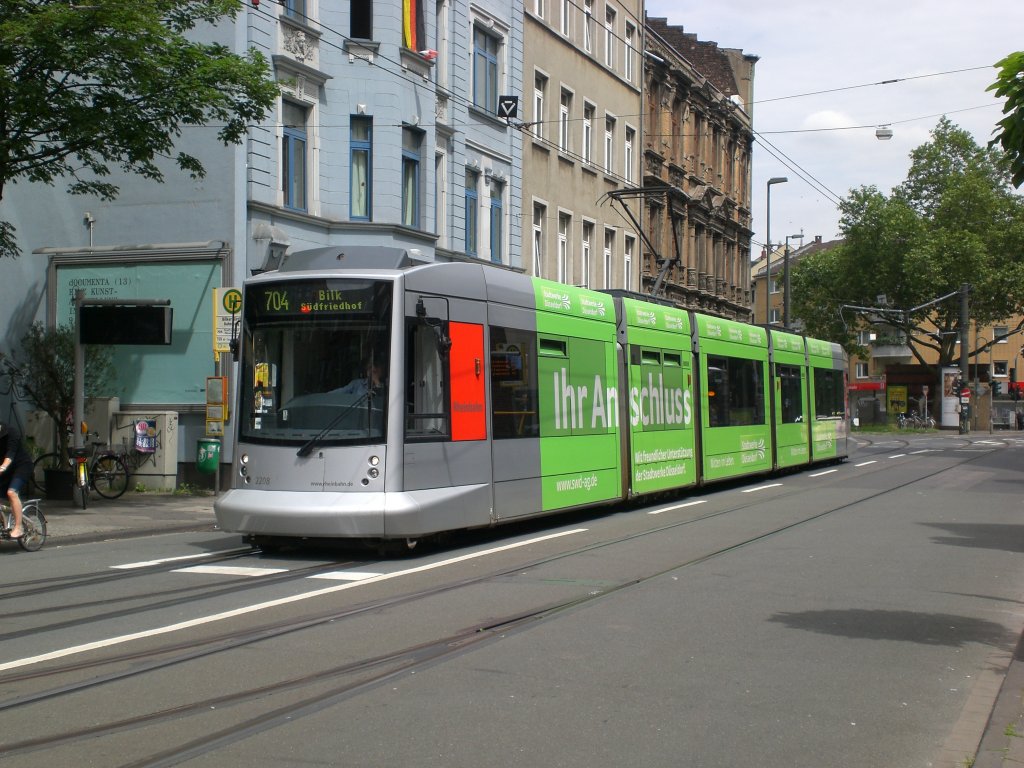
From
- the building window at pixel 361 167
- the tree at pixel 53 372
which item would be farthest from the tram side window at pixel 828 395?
the tree at pixel 53 372

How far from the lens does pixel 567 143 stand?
117ft

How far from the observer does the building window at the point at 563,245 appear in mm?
35344

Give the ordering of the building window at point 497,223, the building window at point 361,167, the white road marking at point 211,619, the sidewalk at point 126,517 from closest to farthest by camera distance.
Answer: the white road marking at point 211,619 < the sidewalk at point 126,517 < the building window at point 361,167 < the building window at point 497,223

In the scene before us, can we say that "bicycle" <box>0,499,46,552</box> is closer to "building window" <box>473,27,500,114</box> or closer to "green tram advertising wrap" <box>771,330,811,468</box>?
"green tram advertising wrap" <box>771,330,811,468</box>

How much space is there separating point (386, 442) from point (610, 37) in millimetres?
29729

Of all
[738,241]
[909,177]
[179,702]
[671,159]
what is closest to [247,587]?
[179,702]

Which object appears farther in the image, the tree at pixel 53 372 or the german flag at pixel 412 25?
the german flag at pixel 412 25

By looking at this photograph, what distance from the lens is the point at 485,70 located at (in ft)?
98.2

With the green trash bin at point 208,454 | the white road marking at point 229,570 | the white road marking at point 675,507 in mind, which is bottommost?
the white road marking at point 229,570

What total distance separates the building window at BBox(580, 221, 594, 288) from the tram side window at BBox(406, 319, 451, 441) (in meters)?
24.7

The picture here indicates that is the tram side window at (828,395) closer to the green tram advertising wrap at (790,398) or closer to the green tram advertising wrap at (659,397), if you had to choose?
the green tram advertising wrap at (790,398)

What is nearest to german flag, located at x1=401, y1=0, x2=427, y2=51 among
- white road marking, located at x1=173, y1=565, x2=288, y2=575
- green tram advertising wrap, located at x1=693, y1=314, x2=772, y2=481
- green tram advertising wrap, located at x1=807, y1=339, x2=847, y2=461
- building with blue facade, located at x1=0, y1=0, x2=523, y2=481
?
building with blue facade, located at x1=0, y1=0, x2=523, y2=481

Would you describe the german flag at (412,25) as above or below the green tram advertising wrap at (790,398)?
above

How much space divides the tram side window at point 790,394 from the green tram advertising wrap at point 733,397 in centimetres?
126
